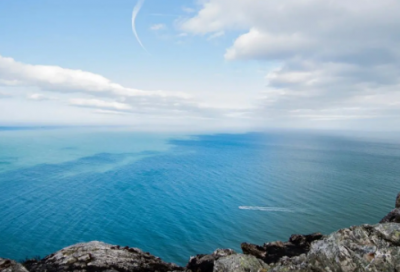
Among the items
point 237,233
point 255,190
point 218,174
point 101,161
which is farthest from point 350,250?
point 101,161

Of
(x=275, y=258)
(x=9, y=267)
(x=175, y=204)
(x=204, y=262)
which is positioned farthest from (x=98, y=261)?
(x=175, y=204)

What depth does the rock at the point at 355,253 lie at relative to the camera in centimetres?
1325

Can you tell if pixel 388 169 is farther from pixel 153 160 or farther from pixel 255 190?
pixel 153 160

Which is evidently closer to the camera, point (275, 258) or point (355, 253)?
point (355, 253)

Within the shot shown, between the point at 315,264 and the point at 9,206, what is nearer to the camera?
the point at 315,264

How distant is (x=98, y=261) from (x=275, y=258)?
46.6ft

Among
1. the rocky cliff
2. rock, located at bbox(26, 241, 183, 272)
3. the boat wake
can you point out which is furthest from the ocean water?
the rocky cliff

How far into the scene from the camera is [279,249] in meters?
21.5

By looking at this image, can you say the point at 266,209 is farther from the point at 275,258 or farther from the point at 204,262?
the point at 204,262

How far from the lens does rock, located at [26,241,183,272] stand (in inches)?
651

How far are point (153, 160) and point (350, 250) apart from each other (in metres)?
127

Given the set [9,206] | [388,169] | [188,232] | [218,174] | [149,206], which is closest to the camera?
[188,232]

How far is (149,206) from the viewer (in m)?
66.9

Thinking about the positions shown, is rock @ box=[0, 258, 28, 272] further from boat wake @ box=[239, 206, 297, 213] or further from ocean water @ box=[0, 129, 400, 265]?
boat wake @ box=[239, 206, 297, 213]
